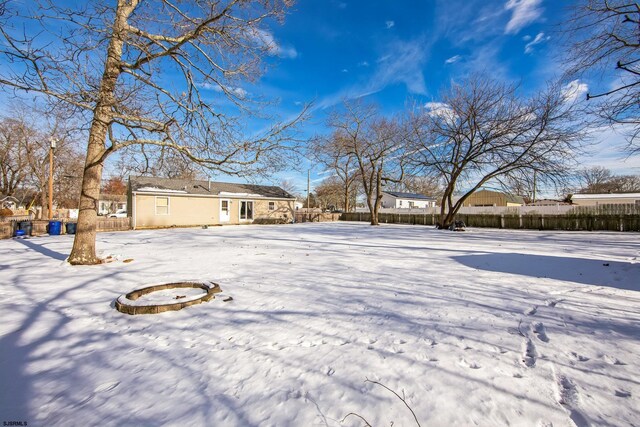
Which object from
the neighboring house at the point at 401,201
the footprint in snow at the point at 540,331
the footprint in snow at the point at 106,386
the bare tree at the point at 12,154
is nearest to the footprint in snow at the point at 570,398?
the footprint in snow at the point at 540,331

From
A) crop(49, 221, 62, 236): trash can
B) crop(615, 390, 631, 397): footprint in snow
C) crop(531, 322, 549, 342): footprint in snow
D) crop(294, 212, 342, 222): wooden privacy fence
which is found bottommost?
crop(615, 390, 631, 397): footprint in snow

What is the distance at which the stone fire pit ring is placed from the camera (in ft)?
11.4

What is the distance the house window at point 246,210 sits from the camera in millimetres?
22969

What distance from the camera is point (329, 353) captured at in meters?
2.54

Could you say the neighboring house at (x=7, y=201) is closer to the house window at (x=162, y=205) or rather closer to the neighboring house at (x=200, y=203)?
the neighboring house at (x=200, y=203)

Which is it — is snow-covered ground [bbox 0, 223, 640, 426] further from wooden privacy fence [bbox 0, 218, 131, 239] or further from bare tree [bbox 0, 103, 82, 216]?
bare tree [bbox 0, 103, 82, 216]

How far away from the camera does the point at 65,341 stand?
9.12 ft

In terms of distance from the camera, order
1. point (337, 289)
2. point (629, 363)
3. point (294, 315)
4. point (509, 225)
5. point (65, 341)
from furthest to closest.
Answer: point (509, 225) < point (337, 289) < point (294, 315) < point (65, 341) < point (629, 363)

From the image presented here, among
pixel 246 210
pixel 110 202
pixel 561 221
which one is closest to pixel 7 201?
pixel 110 202

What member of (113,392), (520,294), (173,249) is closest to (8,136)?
(173,249)

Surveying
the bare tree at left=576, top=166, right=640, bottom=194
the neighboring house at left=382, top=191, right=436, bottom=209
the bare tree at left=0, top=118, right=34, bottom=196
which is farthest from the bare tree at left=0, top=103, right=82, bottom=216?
the bare tree at left=576, top=166, right=640, bottom=194

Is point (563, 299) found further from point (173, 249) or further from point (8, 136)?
point (8, 136)

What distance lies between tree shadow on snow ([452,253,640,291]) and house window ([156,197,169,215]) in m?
18.3

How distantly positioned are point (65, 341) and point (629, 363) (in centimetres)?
518
